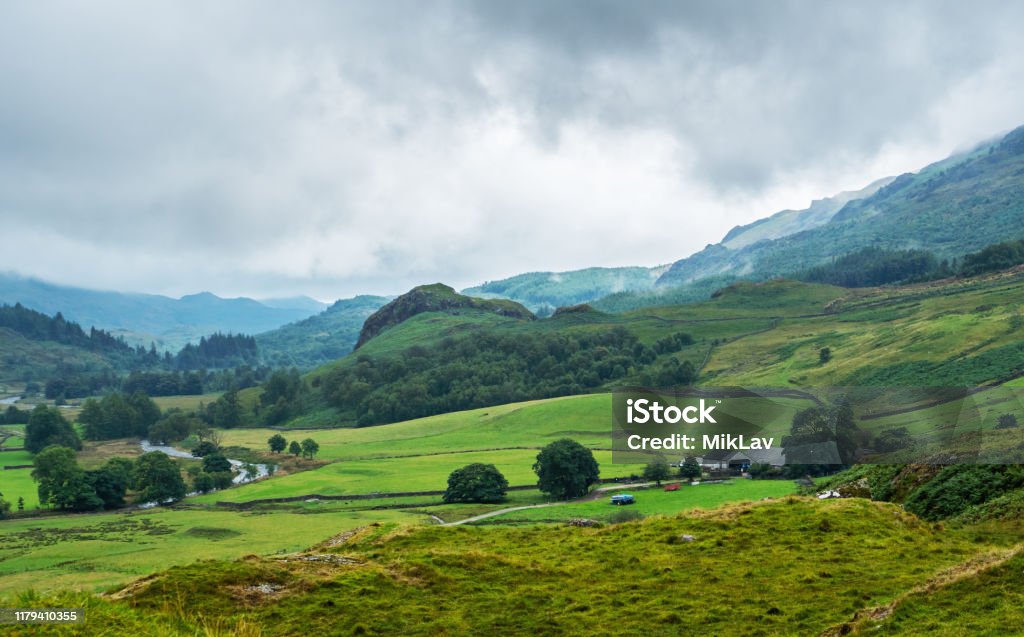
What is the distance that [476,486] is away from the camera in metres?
97.1

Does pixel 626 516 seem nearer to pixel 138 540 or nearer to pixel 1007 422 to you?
pixel 1007 422

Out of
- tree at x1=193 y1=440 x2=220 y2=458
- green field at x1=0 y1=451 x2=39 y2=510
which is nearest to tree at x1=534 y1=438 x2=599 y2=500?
green field at x1=0 y1=451 x2=39 y2=510

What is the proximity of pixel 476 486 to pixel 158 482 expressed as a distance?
2202 inches

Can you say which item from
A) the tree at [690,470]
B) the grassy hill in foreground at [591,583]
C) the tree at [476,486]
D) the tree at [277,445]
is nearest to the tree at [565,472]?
the tree at [476,486]

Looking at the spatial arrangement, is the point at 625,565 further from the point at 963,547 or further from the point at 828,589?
the point at 963,547

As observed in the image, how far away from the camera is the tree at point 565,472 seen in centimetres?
9512

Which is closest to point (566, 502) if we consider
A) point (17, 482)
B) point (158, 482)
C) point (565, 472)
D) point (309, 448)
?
point (565, 472)

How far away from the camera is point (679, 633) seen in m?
22.0

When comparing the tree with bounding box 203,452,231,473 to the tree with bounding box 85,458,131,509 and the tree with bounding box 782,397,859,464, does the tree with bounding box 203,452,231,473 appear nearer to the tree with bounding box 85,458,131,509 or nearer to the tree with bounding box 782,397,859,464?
the tree with bounding box 85,458,131,509

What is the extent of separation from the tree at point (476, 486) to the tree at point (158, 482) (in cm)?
4882

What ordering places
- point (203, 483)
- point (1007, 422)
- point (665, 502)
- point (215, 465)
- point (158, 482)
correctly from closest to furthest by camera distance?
point (1007, 422) < point (665, 502) < point (158, 482) < point (203, 483) < point (215, 465)

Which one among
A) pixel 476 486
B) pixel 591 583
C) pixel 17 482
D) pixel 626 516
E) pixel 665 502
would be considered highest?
pixel 591 583

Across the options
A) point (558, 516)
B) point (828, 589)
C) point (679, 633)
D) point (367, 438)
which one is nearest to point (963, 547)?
point (828, 589)

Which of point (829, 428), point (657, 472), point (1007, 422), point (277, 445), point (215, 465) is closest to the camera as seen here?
point (1007, 422)
